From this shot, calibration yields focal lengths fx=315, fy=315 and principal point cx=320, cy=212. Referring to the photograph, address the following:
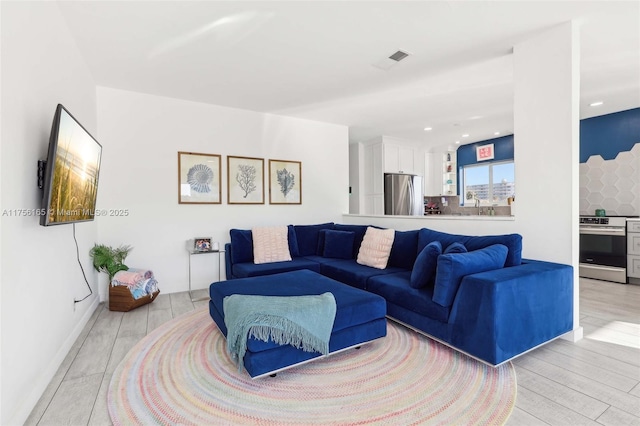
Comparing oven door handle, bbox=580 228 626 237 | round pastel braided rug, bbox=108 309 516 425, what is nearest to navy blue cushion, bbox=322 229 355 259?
round pastel braided rug, bbox=108 309 516 425

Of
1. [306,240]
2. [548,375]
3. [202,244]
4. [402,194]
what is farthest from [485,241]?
[402,194]

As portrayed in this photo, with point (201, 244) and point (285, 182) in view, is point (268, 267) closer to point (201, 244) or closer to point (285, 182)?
point (201, 244)

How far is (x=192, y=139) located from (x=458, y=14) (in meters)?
3.34

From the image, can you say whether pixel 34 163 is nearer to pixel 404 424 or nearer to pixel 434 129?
pixel 404 424

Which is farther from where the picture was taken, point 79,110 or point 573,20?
point 79,110

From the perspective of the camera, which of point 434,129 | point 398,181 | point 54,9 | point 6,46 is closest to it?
point 6,46

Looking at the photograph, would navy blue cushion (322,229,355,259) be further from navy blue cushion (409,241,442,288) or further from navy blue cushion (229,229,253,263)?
navy blue cushion (409,241,442,288)

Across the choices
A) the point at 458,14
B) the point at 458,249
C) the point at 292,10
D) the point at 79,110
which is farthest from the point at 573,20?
the point at 79,110

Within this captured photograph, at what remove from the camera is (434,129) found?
19.5 ft

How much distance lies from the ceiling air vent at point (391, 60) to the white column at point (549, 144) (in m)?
1.02

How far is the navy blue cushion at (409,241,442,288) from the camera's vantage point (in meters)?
2.55

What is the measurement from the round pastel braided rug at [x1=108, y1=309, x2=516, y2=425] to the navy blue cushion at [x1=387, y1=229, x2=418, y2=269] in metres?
1.06

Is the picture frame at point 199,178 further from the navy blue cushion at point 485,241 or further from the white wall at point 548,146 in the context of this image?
the white wall at point 548,146

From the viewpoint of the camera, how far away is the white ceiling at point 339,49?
2357 millimetres
